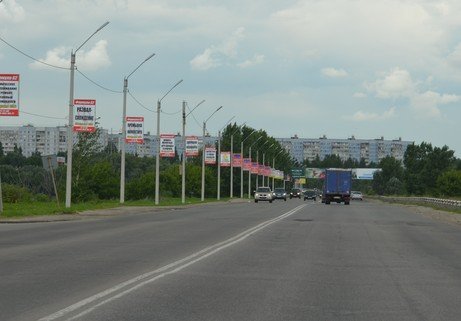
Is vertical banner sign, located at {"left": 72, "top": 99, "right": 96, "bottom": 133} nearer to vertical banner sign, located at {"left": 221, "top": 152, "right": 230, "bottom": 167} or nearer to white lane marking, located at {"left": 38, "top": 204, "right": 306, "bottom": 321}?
white lane marking, located at {"left": 38, "top": 204, "right": 306, "bottom": 321}

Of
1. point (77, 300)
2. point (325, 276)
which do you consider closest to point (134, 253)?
point (325, 276)

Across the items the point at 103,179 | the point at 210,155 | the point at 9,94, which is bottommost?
the point at 103,179

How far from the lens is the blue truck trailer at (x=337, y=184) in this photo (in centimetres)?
7188

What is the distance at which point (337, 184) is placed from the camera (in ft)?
238

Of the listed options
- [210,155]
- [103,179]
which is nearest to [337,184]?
[210,155]

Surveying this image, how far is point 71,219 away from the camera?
33.1 metres

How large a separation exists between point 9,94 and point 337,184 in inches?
1789

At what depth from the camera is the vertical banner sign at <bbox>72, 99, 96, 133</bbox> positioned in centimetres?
3816

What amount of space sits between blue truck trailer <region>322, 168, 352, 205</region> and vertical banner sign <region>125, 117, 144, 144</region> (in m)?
29.4

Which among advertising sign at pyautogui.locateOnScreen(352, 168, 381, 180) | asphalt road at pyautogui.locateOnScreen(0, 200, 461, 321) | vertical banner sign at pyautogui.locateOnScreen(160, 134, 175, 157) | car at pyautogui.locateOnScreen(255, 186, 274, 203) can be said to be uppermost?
advertising sign at pyautogui.locateOnScreen(352, 168, 381, 180)

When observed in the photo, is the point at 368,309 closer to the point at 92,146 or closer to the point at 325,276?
the point at 325,276

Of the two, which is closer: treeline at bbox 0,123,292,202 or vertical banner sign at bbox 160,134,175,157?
vertical banner sign at bbox 160,134,175,157

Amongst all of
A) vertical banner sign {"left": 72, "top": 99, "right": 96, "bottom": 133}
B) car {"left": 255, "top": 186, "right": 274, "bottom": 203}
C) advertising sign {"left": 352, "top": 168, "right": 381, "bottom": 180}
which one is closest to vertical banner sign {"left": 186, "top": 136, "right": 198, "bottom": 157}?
car {"left": 255, "top": 186, "right": 274, "bottom": 203}

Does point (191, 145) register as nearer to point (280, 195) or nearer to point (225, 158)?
point (225, 158)
